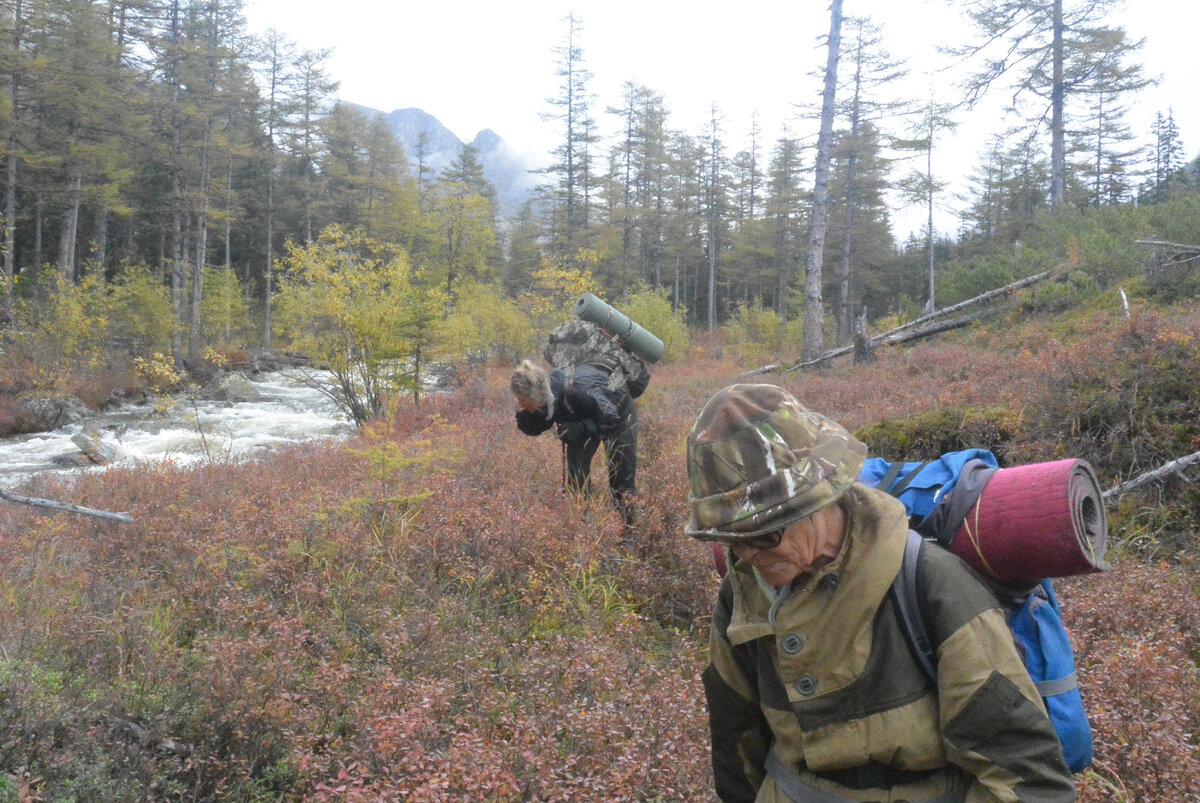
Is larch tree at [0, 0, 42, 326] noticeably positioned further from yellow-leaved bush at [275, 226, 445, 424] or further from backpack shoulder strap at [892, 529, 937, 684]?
backpack shoulder strap at [892, 529, 937, 684]

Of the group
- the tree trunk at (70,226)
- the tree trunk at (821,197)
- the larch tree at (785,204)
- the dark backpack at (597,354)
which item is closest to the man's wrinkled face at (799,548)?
the dark backpack at (597,354)

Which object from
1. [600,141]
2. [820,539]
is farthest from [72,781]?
[600,141]

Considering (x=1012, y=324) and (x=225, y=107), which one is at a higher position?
(x=225, y=107)

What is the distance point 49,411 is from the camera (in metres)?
16.9

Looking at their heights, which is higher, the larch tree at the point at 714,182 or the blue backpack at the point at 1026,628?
the larch tree at the point at 714,182

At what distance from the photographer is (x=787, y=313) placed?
4228 centimetres

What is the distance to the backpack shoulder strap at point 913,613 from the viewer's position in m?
1.34

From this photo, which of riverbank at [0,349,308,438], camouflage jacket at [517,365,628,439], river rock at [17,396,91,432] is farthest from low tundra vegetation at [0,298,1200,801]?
river rock at [17,396,91,432]

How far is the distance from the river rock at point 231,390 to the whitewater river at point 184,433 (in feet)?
1.83

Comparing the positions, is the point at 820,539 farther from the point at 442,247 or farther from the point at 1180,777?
the point at 442,247

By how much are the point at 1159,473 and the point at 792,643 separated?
4499 millimetres

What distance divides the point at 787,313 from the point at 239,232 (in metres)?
32.8

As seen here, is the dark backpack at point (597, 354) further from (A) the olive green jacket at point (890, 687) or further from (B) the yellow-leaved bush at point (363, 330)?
(B) the yellow-leaved bush at point (363, 330)

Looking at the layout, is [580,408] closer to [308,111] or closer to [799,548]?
[799,548]
